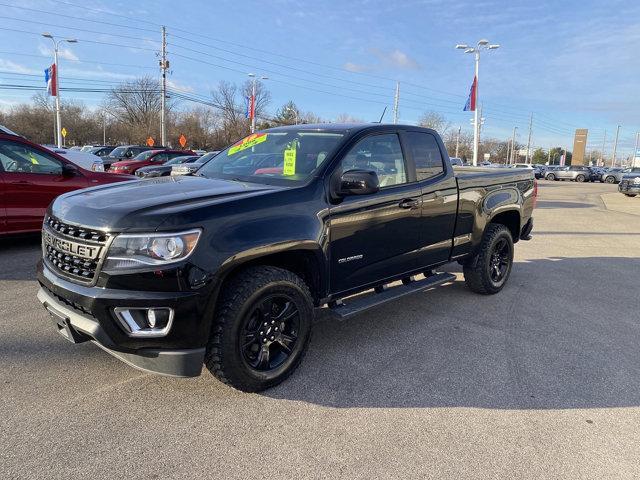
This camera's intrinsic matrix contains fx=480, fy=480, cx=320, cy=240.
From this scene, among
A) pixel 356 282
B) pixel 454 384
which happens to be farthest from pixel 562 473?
pixel 356 282

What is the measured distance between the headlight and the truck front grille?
0.30 feet

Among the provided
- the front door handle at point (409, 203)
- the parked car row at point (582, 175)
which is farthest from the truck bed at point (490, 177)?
the parked car row at point (582, 175)

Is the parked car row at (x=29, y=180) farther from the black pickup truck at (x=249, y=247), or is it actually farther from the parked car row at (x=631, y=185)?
the parked car row at (x=631, y=185)

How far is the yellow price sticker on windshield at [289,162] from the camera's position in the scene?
3790mm

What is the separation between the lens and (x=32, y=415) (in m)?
2.90

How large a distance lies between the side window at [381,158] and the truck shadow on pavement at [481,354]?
56.1 inches

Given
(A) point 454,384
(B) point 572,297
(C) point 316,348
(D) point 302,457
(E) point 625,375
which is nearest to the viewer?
(D) point 302,457

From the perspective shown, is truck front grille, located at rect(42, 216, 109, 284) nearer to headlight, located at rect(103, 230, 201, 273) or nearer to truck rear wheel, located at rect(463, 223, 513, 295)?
headlight, located at rect(103, 230, 201, 273)

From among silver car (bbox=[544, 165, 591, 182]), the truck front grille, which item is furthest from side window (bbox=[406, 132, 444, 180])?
silver car (bbox=[544, 165, 591, 182])

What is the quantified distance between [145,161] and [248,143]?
17994 millimetres

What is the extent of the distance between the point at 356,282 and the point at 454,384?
41.6 inches

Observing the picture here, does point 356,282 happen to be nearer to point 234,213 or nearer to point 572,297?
point 234,213

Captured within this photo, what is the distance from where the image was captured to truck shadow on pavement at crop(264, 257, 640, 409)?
3.34 m

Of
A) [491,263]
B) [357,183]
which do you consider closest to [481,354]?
[357,183]
